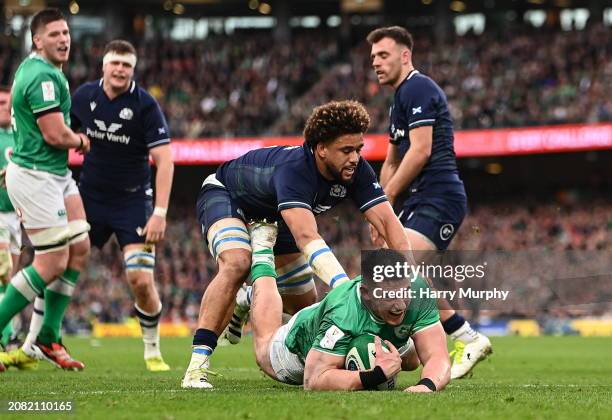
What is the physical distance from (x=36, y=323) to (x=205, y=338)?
129 inches

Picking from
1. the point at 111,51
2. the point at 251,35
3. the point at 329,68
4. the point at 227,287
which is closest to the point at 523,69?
the point at 329,68

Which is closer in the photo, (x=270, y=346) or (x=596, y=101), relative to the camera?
(x=270, y=346)

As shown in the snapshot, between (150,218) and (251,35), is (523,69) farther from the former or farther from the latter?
(150,218)

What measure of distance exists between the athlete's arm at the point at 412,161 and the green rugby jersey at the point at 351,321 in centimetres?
266

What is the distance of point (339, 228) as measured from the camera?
3362cm

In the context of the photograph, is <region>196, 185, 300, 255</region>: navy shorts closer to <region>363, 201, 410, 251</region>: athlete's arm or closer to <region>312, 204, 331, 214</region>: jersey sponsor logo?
<region>312, 204, 331, 214</region>: jersey sponsor logo

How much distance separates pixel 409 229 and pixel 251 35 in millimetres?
32972

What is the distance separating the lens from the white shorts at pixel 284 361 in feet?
21.9

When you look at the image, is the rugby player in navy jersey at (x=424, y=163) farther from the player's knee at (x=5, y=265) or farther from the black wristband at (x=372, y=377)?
the player's knee at (x=5, y=265)

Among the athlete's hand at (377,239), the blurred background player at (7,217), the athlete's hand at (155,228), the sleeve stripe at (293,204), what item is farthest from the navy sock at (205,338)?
the blurred background player at (7,217)

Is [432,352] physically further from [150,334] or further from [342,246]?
[342,246]

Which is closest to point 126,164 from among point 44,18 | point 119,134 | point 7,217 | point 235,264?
point 119,134

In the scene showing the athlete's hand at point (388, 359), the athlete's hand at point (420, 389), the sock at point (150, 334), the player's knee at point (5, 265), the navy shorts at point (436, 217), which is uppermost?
the navy shorts at point (436, 217)

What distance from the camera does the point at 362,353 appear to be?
20.2 ft
